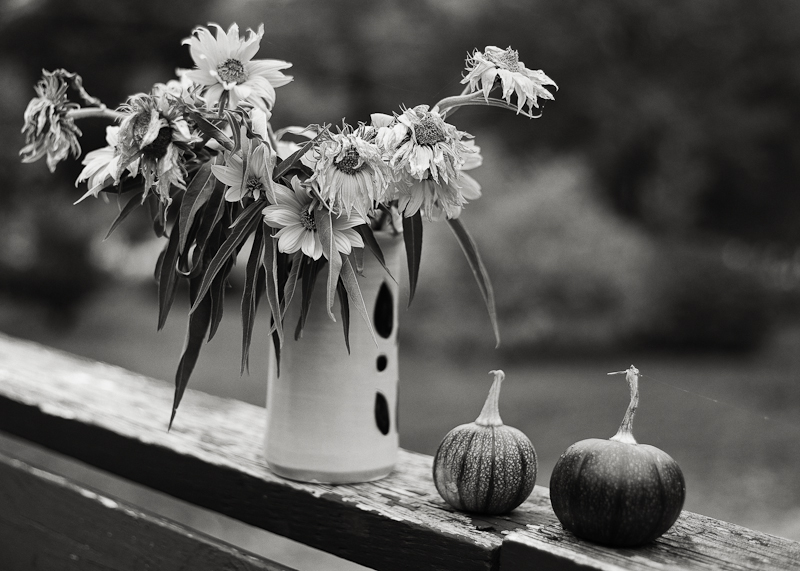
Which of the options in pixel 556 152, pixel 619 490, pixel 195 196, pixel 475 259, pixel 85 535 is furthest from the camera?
pixel 556 152

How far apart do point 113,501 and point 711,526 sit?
2.26 feet

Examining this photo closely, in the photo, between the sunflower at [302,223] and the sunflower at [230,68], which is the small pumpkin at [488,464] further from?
the sunflower at [230,68]

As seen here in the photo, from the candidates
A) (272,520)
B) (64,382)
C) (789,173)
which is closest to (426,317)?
(789,173)

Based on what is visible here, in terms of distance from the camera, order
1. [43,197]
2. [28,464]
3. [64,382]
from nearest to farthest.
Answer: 1. [28,464]
2. [64,382]
3. [43,197]

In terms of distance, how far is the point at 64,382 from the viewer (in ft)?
3.90

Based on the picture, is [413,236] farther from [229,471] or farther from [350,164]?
[229,471]

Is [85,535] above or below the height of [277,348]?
below

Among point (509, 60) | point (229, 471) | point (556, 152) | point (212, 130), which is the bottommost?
point (229, 471)

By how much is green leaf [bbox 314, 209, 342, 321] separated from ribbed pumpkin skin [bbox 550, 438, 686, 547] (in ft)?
0.76

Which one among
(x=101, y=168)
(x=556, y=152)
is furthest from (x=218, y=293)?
(x=556, y=152)

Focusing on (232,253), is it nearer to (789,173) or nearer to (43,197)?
(43,197)

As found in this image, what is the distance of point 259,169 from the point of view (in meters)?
0.66

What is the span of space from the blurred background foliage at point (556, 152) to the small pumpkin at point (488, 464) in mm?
3498

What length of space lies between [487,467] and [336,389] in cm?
18
